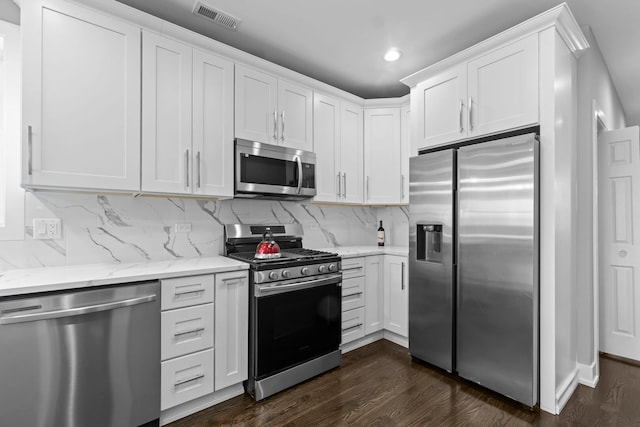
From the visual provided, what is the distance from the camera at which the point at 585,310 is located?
8.22 ft

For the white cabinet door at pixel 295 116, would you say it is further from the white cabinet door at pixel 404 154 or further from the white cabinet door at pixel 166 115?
the white cabinet door at pixel 404 154

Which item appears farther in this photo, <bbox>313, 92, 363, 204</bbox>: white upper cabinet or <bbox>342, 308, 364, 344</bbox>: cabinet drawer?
<bbox>313, 92, 363, 204</bbox>: white upper cabinet

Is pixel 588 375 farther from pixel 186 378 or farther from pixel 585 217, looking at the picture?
pixel 186 378

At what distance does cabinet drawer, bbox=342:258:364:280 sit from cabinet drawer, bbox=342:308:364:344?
1.11ft

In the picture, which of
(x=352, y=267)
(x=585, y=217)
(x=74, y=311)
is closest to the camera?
(x=74, y=311)

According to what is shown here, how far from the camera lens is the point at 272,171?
8.93 ft

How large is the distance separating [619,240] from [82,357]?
4211mm

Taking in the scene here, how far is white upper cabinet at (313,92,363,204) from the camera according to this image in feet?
10.3

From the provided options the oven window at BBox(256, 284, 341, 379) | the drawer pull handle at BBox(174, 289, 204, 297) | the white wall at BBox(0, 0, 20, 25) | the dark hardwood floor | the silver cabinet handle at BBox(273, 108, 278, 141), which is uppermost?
the white wall at BBox(0, 0, 20, 25)

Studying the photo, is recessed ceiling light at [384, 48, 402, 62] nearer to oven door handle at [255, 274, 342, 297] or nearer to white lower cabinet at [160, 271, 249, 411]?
oven door handle at [255, 274, 342, 297]

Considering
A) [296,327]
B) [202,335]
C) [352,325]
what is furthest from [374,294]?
[202,335]

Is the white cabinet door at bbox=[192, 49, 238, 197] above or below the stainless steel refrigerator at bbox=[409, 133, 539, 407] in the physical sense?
above

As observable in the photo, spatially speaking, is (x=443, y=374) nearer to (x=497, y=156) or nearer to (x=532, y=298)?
(x=532, y=298)

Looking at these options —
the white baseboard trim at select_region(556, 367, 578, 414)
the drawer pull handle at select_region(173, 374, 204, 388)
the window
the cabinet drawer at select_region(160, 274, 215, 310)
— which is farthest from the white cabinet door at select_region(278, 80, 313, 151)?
the white baseboard trim at select_region(556, 367, 578, 414)
